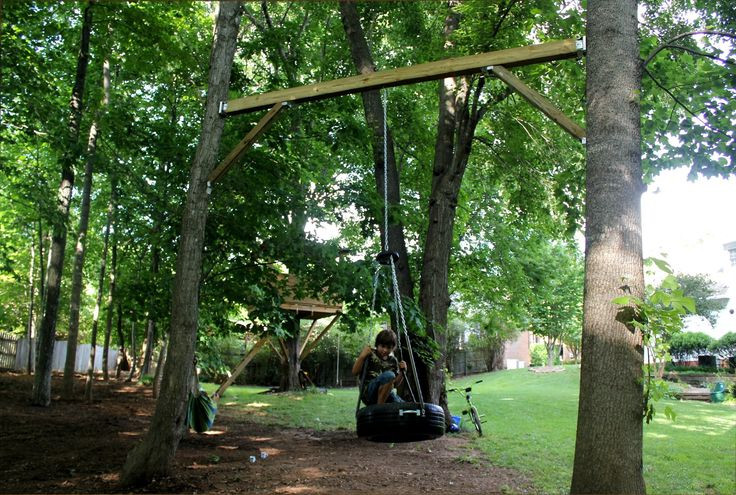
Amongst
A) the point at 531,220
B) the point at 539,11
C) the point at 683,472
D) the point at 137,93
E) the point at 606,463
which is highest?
the point at 137,93

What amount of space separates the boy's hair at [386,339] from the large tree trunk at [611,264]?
2.88 m

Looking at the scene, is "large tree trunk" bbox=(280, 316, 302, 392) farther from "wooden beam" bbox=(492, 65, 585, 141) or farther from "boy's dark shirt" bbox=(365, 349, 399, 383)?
"wooden beam" bbox=(492, 65, 585, 141)

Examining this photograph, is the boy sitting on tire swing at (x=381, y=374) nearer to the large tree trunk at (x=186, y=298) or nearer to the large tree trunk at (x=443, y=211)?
the large tree trunk at (x=186, y=298)

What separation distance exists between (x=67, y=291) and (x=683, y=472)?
872 inches

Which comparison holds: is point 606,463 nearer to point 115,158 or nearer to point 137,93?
point 115,158

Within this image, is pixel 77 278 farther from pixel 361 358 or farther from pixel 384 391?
pixel 384 391

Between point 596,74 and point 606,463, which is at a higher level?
point 596,74

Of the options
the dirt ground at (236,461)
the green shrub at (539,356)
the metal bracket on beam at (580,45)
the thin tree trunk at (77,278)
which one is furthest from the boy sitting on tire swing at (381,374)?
the green shrub at (539,356)

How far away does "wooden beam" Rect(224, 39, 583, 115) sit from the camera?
188 inches

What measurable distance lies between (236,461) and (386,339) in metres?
2.46

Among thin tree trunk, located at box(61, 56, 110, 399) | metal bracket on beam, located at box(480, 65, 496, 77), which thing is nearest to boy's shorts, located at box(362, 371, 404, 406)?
metal bracket on beam, located at box(480, 65, 496, 77)

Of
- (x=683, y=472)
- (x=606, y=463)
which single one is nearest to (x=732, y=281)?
(x=683, y=472)

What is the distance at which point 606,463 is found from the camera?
3.31 meters

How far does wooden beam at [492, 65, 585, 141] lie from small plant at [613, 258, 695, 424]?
1.66 m
